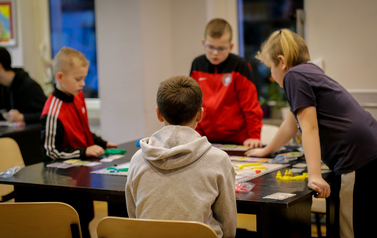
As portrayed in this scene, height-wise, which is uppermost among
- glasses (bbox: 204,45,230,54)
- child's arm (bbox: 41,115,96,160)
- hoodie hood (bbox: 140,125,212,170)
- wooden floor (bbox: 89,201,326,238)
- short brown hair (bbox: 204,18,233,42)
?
short brown hair (bbox: 204,18,233,42)

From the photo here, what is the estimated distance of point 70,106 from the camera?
2.63 metres

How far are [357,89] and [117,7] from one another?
2472mm

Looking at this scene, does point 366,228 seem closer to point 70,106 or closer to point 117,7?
point 70,106

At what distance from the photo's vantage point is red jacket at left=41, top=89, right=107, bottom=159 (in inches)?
97.2

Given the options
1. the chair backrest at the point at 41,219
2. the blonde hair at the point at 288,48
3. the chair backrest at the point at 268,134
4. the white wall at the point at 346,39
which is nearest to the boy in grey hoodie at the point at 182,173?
the chair backrest at the point at 41,219

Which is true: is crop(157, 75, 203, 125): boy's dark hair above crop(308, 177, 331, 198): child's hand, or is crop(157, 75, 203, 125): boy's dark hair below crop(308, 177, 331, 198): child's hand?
above

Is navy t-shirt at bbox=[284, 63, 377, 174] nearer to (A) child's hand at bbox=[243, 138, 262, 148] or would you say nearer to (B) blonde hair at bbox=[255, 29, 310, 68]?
(B) blonde hair at bbox=[255, 29, 310, 68]

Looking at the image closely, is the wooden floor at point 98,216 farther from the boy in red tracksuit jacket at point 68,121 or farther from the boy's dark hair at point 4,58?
the boy's dark hair at point 4,58

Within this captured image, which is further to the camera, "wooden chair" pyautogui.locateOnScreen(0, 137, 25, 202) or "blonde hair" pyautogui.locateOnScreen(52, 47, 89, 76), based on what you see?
"wooden chair" pyautogui.locateOnScreen(0, 137, 25, 202)

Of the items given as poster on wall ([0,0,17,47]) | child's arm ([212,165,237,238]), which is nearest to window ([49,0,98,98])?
poster on wall ([0,0,17,47])

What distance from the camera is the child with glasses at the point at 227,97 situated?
9.22 ft

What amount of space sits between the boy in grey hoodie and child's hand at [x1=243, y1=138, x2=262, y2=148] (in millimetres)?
1100

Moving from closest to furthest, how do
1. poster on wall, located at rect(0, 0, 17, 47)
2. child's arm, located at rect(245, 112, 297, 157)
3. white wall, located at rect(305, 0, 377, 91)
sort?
child's arm, located at rect(245, 112, 297, 157) → white wall, located at rect(305, 0, 377, 91) → poster on wall, located at rect(0, 0, 17, 47)

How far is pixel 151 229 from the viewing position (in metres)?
1.32
